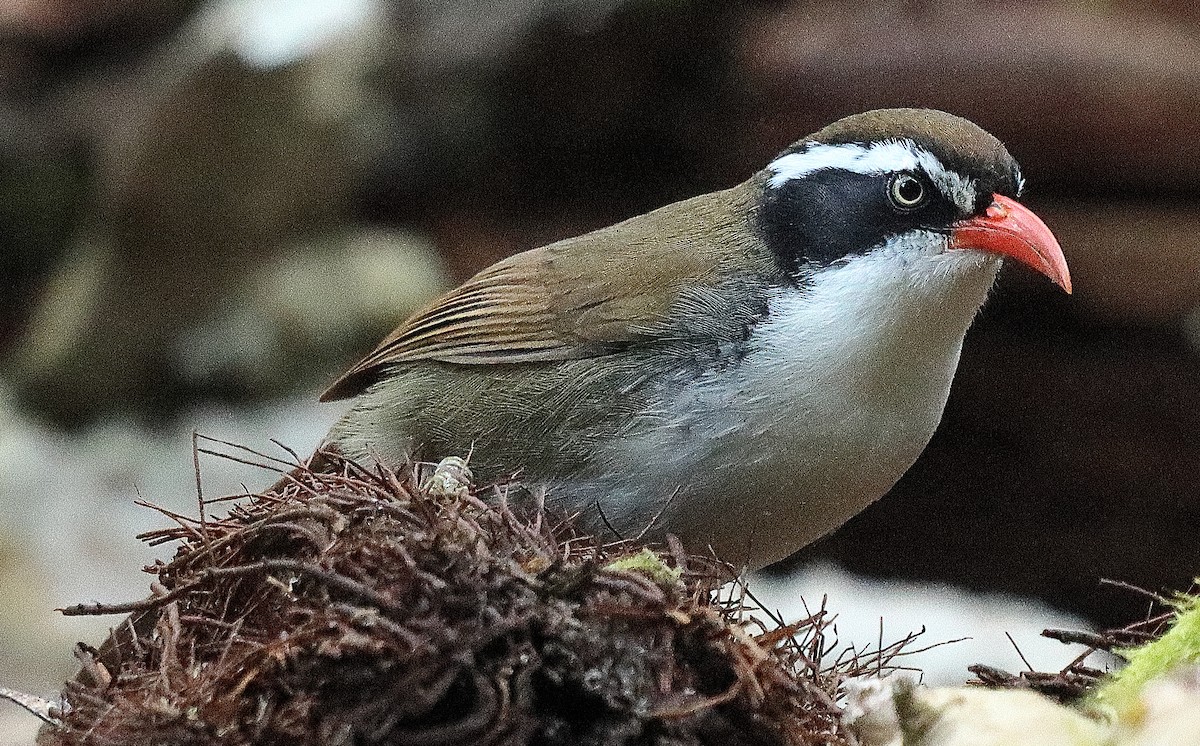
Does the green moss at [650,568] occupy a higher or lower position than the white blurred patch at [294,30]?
lower

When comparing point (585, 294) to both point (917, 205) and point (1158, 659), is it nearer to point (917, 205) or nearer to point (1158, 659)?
point (917, 205)

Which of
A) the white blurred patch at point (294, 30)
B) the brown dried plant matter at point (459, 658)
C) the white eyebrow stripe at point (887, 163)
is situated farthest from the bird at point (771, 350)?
the white blurred patch at point (294, 30)

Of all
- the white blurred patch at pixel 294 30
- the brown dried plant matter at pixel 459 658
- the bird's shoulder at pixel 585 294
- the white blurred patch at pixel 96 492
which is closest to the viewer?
the brown dried plant matter at pixel 459 658

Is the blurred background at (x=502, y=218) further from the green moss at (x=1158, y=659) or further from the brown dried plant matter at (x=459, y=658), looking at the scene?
the brown dried plant matter at (x=459, y=658)

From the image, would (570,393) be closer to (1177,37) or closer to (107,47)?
(1177,37)

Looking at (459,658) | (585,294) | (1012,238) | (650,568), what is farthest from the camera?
(585,294)

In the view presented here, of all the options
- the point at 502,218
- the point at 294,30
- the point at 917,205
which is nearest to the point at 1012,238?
the point at 917,205

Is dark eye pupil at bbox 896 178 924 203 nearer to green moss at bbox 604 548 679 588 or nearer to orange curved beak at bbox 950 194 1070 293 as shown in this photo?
orange curved beak at bbox 950 194 1070 293
